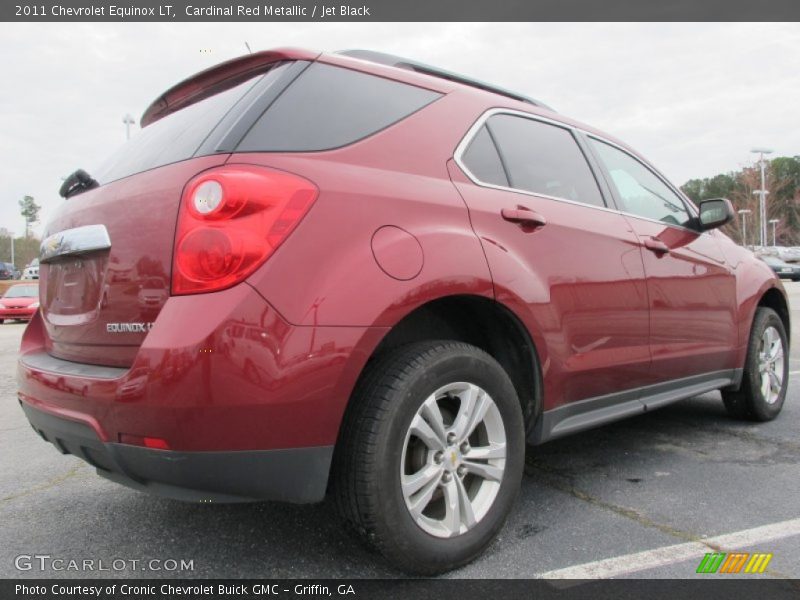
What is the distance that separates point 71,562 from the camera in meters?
2.24

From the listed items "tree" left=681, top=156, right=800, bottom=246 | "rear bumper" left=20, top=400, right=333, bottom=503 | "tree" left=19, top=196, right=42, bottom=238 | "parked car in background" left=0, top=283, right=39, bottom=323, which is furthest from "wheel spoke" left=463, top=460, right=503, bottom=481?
"tree" left=19, top=196, right=42, bottom=238

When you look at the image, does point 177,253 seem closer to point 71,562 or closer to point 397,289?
point 397,289

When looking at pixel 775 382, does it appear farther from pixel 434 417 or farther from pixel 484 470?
pixel 434 417

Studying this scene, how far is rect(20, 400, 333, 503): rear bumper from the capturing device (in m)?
1.73

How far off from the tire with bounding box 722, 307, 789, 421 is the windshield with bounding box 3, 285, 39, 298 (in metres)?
20.6

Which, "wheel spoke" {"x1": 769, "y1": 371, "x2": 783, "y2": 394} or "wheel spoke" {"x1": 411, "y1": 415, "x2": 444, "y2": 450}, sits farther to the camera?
"wheel spoke" {"x1": 769, "y1": 371, "x2": 783, "y2": 394}

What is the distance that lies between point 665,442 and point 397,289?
255 centimetres

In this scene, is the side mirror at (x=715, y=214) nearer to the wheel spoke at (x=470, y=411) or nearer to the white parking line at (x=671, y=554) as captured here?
the white parking line at (x=671, y=554)

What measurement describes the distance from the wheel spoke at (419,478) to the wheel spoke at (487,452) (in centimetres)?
15

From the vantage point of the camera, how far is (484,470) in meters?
2.19

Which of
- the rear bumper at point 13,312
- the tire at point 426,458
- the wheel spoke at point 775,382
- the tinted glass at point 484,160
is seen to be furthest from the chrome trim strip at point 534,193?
the rear bumper at point 13,312

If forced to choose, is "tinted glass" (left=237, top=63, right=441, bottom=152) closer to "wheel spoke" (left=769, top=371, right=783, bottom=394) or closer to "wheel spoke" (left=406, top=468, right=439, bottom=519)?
"wheel spoke" (left=406, top=468, right=439, bottom=519)

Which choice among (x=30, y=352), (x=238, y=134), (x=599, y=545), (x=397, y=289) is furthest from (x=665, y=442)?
(x=30, y=352)

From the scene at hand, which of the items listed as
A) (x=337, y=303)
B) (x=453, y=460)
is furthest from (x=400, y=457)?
(x=337, y=303)
